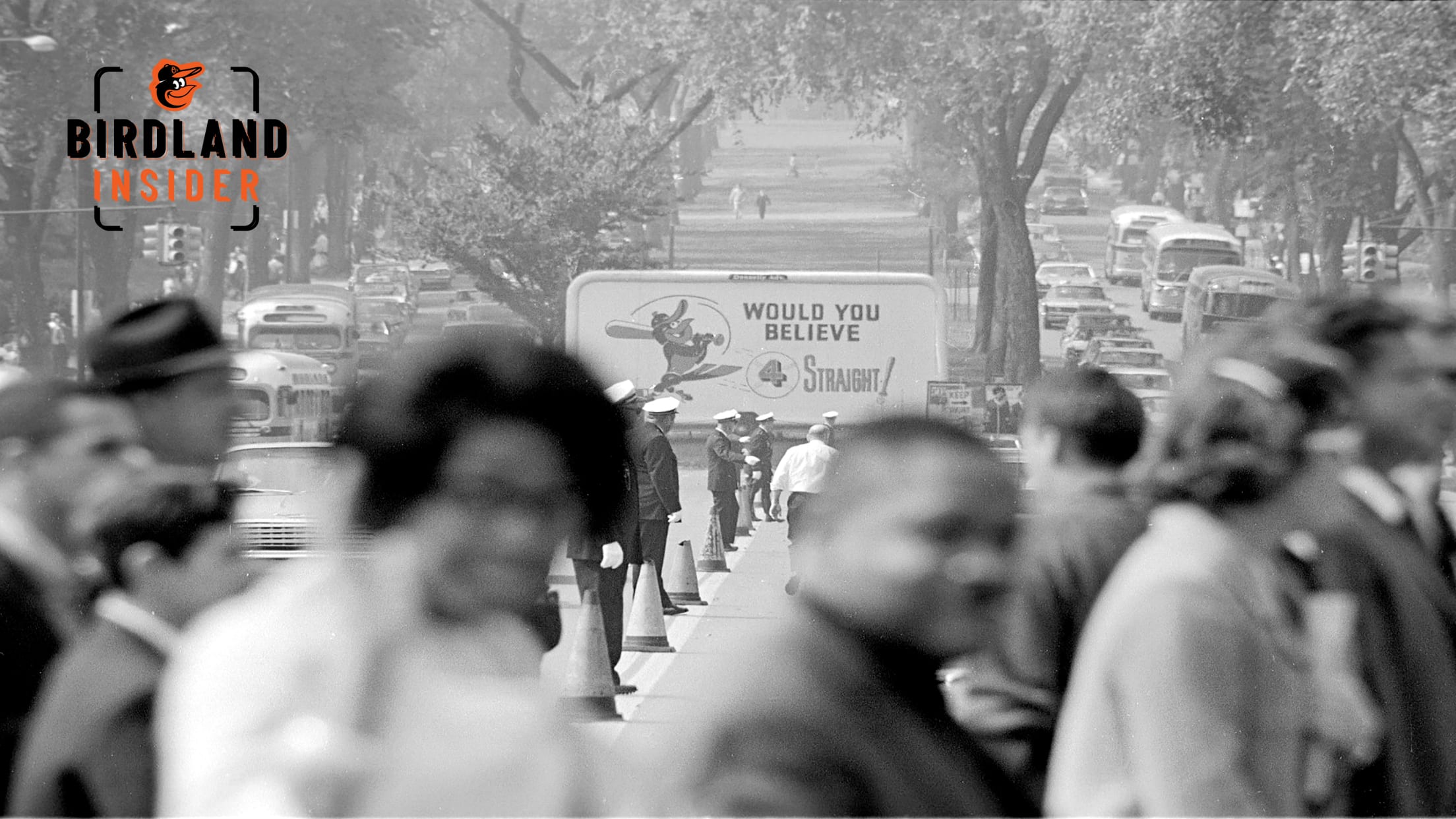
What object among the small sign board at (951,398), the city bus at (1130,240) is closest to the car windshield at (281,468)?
the small sign board at (951,398)

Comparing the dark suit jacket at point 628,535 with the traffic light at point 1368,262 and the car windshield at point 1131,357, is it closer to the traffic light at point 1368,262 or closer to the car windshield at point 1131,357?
the traffic light at point 1368,262

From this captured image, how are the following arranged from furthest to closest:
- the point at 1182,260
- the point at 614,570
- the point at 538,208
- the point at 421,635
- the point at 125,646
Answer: the point at 1182,260 → the point at 538,208 → the point at 614,570 → the point at 125,646 → the point at 421,635

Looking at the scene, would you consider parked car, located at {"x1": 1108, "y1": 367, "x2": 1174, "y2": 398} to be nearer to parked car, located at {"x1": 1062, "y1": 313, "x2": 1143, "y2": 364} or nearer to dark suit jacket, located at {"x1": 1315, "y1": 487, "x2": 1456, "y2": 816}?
parked car, located at {"x1": 1062, "y1": 313, "x2": 1143, "y2": 364}

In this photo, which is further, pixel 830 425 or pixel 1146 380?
pixel 1146 380

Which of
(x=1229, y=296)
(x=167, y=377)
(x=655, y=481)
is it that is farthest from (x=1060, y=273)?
(x=167, y=377)

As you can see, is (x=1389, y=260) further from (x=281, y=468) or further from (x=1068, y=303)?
(x=281, y=468)

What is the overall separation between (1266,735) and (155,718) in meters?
1.63

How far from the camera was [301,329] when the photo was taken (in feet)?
144

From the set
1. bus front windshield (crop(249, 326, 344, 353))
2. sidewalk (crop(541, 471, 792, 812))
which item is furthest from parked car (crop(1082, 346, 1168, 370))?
sidewalk (crop(541, 471, 792, 812))

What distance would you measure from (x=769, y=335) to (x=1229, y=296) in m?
27.7

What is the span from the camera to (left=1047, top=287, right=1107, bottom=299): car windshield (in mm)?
61188

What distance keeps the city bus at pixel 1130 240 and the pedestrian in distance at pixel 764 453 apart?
4850cm

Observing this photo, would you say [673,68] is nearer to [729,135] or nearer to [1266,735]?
[1266,735]

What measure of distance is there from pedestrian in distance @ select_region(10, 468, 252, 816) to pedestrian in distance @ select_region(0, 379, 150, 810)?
37mm
